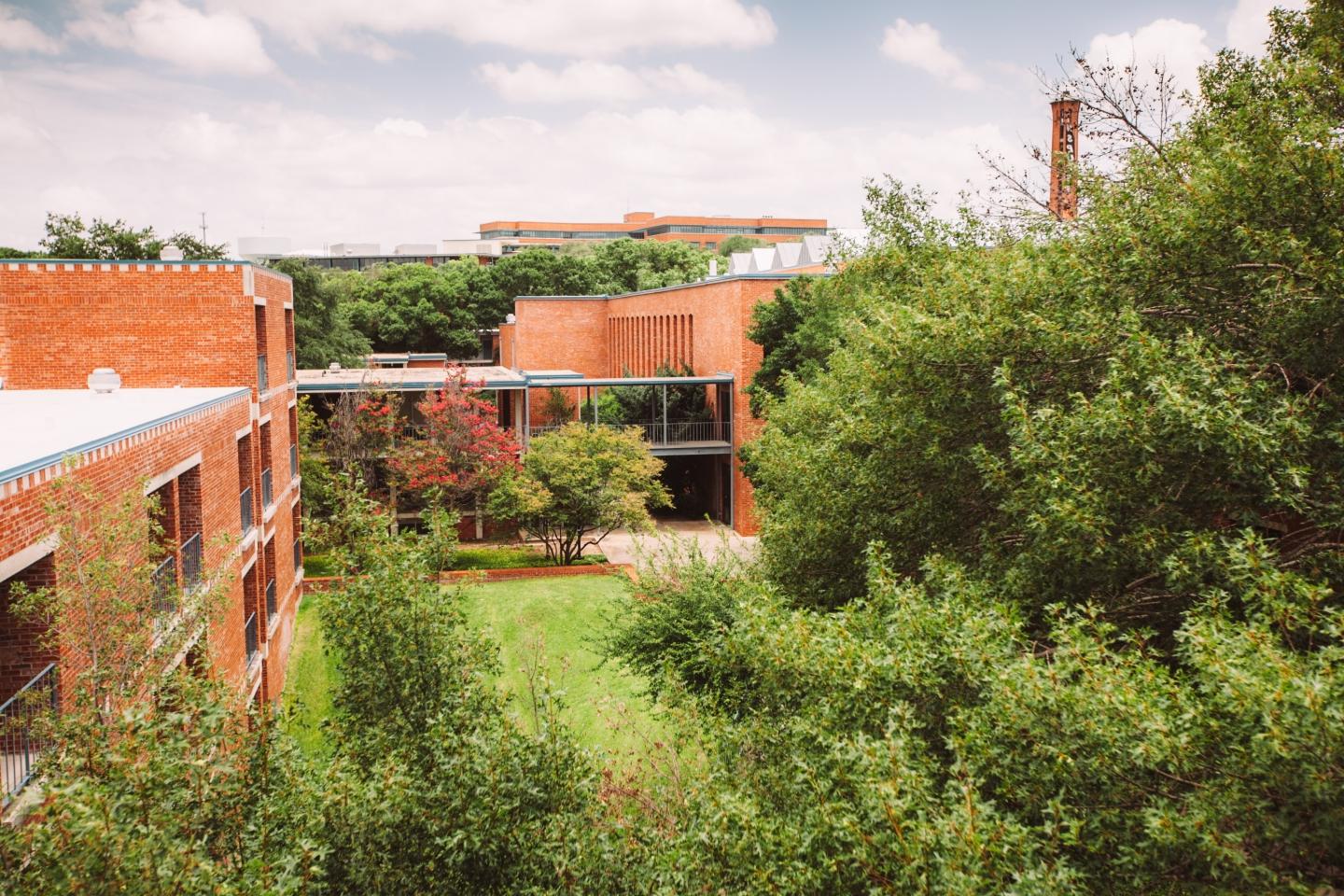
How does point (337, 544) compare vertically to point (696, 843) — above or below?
above

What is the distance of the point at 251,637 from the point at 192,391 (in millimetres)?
4055

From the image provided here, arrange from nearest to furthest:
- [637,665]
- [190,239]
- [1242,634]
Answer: [1242,634], [637,665], [190,239]

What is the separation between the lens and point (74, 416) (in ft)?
38.3

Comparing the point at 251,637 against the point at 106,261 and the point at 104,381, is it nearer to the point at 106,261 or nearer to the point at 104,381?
the point at 104,381

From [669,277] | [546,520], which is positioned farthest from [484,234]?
[546,520]

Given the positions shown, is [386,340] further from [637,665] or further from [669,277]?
[637,665]

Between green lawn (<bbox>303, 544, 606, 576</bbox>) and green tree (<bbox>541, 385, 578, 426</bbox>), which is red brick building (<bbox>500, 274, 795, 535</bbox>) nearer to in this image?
green tree (<bbox>541, 385, 578, 426</bbox>)

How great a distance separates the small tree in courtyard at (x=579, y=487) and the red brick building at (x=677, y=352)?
3342 mm

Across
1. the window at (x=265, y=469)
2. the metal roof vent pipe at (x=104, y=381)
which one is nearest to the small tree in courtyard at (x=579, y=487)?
the window at (x=265, y=469)

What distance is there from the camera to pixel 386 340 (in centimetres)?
6400

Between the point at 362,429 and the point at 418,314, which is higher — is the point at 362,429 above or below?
below

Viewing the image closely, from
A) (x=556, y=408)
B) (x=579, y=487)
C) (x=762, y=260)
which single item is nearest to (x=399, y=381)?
(x=556, y=408)

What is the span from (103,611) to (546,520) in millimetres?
21918

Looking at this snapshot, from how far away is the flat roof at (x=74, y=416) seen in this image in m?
8.03
